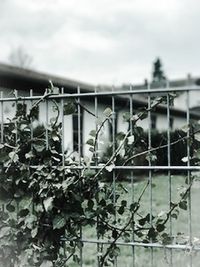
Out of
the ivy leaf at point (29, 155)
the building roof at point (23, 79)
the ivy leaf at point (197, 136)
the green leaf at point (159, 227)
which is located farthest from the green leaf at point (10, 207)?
the building roof at point (23, 79)

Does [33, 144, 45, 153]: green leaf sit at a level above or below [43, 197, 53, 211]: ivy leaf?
above

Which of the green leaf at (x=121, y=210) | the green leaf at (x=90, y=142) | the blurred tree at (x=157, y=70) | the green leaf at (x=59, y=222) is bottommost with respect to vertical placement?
the green leaf at (x=59, y=222)

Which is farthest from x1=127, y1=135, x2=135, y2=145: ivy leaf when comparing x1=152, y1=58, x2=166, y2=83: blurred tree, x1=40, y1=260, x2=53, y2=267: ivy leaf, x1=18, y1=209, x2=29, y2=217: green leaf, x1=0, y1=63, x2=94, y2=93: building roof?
x1=152, y1=58, x2=166, y2=83: blurred tree

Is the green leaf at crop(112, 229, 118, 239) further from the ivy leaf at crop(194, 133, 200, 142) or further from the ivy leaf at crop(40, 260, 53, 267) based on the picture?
the ivy leaf at crop(194, 133, 200, 142)

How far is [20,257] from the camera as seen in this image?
2.70m

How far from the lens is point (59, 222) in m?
2.54

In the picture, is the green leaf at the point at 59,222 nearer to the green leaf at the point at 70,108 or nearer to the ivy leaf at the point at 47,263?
the ivy leaf at the point at 47,263

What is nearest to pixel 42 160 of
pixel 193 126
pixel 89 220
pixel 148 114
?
pixel 89 220

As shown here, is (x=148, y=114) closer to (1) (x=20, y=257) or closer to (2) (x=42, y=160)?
(2) (x=42, y=160)

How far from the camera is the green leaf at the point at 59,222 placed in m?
2.53

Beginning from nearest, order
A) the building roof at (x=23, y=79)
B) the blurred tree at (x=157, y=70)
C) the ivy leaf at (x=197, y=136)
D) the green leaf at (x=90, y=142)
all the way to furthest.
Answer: the ivy leaf at (x=197, y=136) → the green leaf at (x=90, y=142) → the building roof at (x=23, y=79) → the blurred tree at (x=157, y=70)

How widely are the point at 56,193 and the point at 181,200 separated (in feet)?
2.32

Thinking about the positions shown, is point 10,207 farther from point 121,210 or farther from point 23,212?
point 121,210

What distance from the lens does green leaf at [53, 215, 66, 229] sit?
99.5 inches
